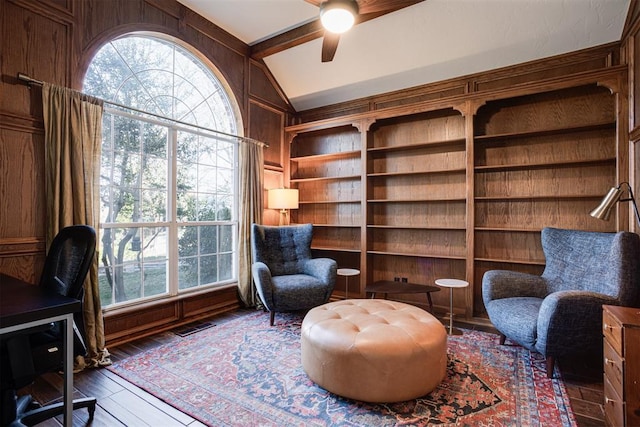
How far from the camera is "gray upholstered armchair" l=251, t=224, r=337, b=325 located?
3.11 m

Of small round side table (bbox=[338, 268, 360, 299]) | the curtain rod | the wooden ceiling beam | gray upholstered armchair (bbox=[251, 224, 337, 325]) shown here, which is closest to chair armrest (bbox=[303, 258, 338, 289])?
gray upholstered armchair (bbox=[251, 224, 337, 325])

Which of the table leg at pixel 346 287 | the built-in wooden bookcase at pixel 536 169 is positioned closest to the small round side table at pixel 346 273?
the table leg at pixel 346 287

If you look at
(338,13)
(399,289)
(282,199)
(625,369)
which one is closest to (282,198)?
(282,199)

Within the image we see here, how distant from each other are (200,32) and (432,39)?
2.52 m

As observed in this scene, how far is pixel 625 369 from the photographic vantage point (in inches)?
56.8

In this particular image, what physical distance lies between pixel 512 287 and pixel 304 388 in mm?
1964

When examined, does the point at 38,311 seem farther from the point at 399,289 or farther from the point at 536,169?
the point at 536,169

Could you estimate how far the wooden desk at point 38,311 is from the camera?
1.23 meters

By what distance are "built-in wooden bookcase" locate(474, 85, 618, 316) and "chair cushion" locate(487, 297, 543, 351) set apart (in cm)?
79

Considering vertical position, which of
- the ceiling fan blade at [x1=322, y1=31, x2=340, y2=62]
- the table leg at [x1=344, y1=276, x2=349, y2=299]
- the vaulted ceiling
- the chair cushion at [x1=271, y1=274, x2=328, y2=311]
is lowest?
the table leg at [x1=344, y1=276, x2=349, y2=299]

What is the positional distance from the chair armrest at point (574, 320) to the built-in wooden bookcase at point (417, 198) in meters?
1.45

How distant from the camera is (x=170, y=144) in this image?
321 centimetres

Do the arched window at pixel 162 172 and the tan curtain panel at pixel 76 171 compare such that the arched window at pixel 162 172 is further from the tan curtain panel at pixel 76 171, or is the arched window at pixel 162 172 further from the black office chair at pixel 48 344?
the black office chair at pixel 48 344

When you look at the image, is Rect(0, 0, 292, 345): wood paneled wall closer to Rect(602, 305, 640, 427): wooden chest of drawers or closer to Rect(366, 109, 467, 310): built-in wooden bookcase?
Rect(366, 109, 467, 310): built-in wooden bookcase
